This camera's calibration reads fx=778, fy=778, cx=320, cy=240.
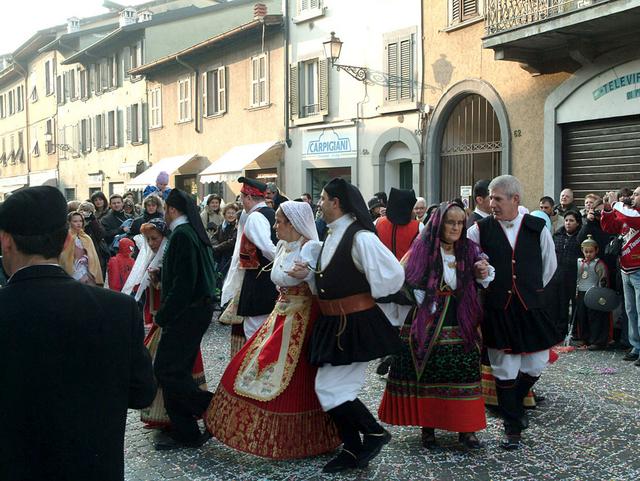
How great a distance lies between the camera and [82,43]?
127ft

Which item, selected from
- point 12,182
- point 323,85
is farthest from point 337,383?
point 12,182

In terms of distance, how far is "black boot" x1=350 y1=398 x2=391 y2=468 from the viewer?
4.61m

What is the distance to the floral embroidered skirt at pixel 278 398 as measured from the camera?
4742 mm

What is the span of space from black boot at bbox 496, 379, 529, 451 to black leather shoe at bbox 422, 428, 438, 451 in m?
0.46

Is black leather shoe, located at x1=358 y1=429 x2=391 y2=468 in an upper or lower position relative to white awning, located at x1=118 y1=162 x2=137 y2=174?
lower

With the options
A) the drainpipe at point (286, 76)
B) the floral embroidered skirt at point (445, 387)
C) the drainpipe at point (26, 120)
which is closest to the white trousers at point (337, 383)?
the floral embroidered skirt at point (445, 387)

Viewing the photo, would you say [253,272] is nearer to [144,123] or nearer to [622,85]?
[622,85]

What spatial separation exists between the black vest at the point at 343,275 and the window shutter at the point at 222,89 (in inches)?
820

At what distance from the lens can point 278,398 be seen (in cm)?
475

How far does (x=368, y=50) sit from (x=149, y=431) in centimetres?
1418

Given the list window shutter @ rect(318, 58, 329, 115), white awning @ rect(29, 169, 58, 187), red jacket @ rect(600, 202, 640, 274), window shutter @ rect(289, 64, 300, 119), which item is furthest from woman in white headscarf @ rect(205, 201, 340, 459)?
white awning @ rect(29, 169, 58, 187)

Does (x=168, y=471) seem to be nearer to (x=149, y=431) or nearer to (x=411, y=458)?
(x=149, y=431)

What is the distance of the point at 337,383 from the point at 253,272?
186cm

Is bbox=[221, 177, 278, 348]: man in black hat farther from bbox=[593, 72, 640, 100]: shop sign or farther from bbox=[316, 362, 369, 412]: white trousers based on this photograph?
bbox=[593, 72, 640, 100]: shop sign
